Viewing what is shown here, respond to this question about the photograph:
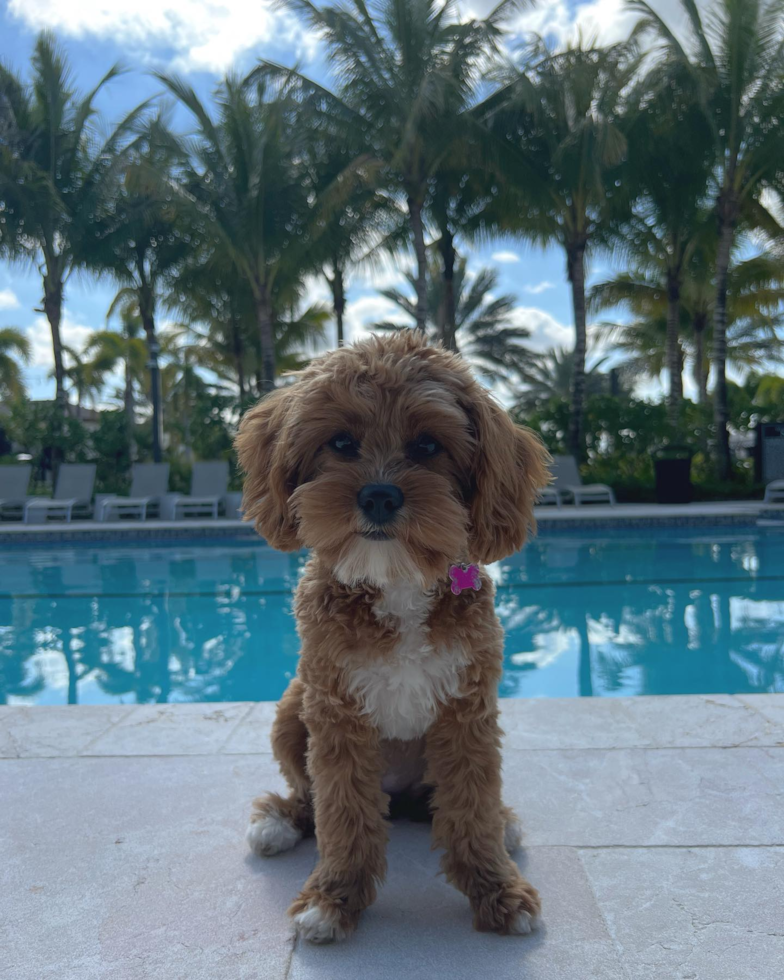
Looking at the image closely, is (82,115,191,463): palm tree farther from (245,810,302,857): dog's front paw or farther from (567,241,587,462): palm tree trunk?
(245,810,302,857): dog's front paw

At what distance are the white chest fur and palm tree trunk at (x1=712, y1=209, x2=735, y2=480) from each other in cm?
1833

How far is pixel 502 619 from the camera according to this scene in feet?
24.6

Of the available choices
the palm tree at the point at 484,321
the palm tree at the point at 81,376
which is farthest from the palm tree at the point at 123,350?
the palm tree at the point at 484,321

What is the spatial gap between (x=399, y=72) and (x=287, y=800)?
1770 centimetres

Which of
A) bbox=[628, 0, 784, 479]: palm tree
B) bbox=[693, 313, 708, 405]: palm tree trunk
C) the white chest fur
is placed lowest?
the white chest fur

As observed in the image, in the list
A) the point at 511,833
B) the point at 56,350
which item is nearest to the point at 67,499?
the point at 56,350

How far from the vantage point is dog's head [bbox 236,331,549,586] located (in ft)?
6.07

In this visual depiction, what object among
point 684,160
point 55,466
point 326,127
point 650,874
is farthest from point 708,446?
point 650,874

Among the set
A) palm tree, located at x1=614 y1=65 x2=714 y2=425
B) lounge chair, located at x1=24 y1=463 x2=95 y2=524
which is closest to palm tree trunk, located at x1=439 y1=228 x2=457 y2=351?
palm tree, located at x1=614 y1=65 x2=714 y2=425

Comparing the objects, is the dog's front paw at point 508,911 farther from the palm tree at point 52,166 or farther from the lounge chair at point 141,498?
the palm tree at point 52,166

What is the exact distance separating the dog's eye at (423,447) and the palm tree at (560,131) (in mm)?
16234

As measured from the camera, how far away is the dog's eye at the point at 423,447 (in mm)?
1929

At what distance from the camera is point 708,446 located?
19.8m

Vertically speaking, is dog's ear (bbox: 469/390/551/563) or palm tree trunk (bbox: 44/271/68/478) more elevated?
palm tree trunk (bbox: 44/271/68/478)
